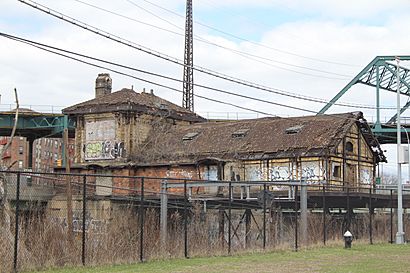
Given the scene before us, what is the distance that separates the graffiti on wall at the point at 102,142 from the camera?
2153 inches

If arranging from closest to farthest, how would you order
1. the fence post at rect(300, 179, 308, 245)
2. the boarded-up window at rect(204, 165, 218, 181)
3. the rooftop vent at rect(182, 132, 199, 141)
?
the fence post at rect(300, 179, 308, 245), the boarded-up window at rect(204, 165, 218, 181), the rooftop vent at rect(182, 132, 199, 141)

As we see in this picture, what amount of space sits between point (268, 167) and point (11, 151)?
90738 mm

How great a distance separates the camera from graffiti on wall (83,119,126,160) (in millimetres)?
54688

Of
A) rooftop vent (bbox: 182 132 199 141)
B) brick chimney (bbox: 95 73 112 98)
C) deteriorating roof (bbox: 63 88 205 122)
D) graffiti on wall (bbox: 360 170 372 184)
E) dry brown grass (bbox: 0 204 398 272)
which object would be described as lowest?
dry brown grass (bbox: 0 204 398 272)

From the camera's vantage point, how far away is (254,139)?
164ft

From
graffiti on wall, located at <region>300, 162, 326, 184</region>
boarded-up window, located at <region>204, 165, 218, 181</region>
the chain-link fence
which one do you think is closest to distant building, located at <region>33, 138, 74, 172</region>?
boarded-up window, located at <region>204, 165, 218, 181</region>

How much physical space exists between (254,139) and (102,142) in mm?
13230

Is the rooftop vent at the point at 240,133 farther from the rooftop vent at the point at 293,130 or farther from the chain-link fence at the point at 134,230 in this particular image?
the chain-link fence at the point at 134,230

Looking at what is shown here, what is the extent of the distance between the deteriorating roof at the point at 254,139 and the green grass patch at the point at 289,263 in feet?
65.4

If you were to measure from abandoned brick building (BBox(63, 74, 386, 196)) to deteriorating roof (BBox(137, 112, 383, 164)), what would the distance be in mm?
69

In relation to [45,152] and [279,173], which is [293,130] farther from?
[45,152]

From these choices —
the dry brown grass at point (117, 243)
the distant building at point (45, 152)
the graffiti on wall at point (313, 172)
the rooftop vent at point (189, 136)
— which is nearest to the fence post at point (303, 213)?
the dry brown grass at point (117, 243)

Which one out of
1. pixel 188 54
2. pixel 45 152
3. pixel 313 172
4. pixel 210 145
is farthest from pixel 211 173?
pixel 45 152

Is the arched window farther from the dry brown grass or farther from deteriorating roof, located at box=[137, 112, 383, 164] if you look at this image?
the dry brown grass
